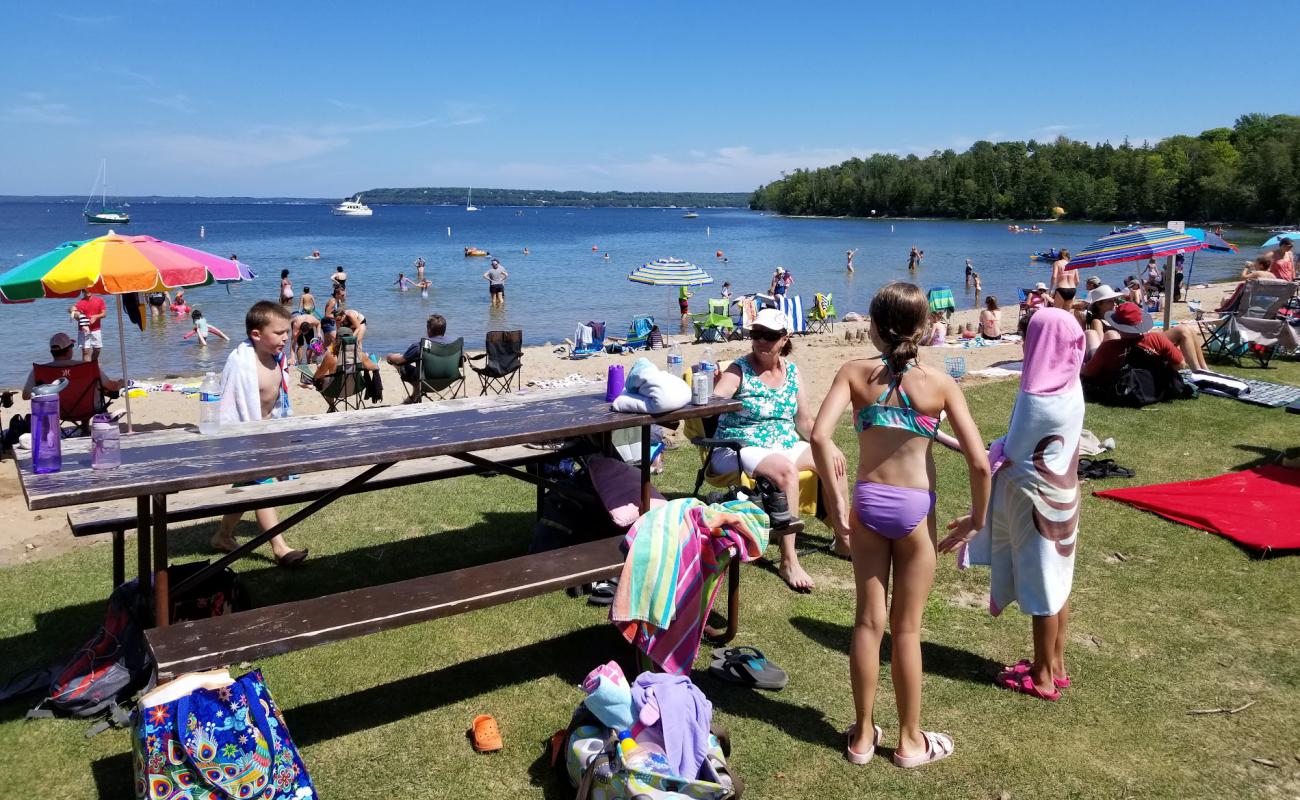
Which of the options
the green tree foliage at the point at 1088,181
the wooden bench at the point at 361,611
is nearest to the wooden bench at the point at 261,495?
the wooden bench at the point at 361,611

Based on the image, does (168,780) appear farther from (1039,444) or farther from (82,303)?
(82,303)

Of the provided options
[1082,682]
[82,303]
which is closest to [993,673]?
[1082,682]

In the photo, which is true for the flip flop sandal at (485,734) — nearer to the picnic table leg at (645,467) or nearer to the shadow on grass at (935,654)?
the picnic table leg at (645,467)

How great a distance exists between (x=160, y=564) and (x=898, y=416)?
8.37ft

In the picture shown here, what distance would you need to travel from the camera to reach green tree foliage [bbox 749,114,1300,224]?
265 ft

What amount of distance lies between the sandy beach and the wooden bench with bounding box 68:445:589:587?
1267 millimetres

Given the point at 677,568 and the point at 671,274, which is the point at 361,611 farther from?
the point at 671,274

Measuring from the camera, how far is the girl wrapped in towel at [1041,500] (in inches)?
128

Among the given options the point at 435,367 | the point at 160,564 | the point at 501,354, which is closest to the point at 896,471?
the point at 160,564

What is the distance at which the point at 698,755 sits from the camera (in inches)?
105

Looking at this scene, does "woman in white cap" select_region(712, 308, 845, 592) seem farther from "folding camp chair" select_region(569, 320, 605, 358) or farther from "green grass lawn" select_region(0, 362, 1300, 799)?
"folding camp chair" select_region(569, 320, 605, 358)

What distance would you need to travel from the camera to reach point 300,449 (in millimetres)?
3436

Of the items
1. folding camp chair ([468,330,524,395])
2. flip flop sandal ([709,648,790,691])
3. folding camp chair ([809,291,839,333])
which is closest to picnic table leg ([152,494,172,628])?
flip flop sandal ([709,648,790,691])

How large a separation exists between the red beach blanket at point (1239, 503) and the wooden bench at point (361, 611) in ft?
12.1
